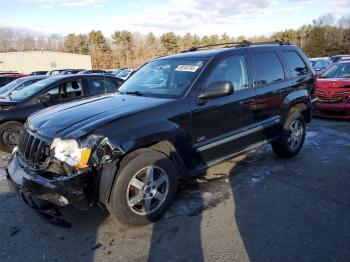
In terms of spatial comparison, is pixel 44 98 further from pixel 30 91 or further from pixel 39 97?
pixel 30 91

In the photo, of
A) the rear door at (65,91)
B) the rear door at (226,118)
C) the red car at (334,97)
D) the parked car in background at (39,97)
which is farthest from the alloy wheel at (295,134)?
the rear door at (65,91)

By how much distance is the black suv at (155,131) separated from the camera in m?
3.34

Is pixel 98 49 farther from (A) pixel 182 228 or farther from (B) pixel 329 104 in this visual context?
(A) pixel 182 228

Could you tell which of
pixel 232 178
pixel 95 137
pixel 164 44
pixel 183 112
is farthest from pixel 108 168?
pixel 164 44

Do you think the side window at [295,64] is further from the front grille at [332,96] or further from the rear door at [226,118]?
the front grille at [332,96]

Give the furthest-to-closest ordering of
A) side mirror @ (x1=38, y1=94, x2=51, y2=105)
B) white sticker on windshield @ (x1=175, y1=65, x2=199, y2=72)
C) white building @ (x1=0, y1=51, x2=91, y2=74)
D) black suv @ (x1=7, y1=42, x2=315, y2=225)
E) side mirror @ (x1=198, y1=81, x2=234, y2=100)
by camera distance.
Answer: white building @ (x1=0, y1=51, x2=91, y2=74) → side mirror @ (x1=38, y1=94, x2=51, y2=105) → white sticker on windshield @ (x1=175, y1=65, x2=199, y2=72) → side mirror @ (x1=198, y1=81, x2=234, y2=100) → black suv @ (x1=7, y1=42, x2=315, y2=225)

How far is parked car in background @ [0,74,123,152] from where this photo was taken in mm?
6992

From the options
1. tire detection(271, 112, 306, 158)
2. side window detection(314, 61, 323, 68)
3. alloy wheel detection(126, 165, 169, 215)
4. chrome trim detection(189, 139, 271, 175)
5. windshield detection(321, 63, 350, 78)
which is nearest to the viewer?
alloy wheel detection(126, 165, 169, 215)

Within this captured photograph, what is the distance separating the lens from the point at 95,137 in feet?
11.0

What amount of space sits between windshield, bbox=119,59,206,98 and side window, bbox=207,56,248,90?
23 centimetres

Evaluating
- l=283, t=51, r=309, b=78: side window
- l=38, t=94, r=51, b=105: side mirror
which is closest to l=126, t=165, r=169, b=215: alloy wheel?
l=283, t=51, r=309, b=78: side window

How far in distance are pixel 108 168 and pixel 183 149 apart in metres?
1.04

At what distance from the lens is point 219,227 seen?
146 inches

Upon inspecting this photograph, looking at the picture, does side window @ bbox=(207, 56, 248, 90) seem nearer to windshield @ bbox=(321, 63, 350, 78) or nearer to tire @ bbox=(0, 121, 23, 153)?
tire @ bbox=(0, 121, 23, 153)
